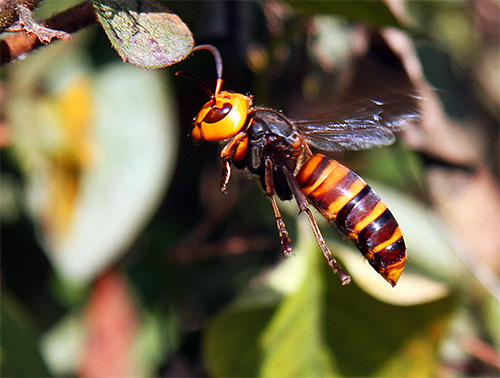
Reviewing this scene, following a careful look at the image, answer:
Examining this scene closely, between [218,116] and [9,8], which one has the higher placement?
[9,8]

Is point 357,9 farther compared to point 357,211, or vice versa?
point 357,9

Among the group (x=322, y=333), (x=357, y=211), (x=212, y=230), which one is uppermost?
(x=357, y=211)

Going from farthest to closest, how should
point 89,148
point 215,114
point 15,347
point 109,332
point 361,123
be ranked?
point 109,332 → point 89,148 → point 15,347 → point 361,123 → point 215,114

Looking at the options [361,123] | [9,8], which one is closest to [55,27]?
[9,8]

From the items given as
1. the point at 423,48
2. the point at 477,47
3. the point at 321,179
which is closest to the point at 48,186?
the point at 321,179

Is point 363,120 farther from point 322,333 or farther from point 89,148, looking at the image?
point 89,148

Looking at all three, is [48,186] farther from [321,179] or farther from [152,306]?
[321,179]
